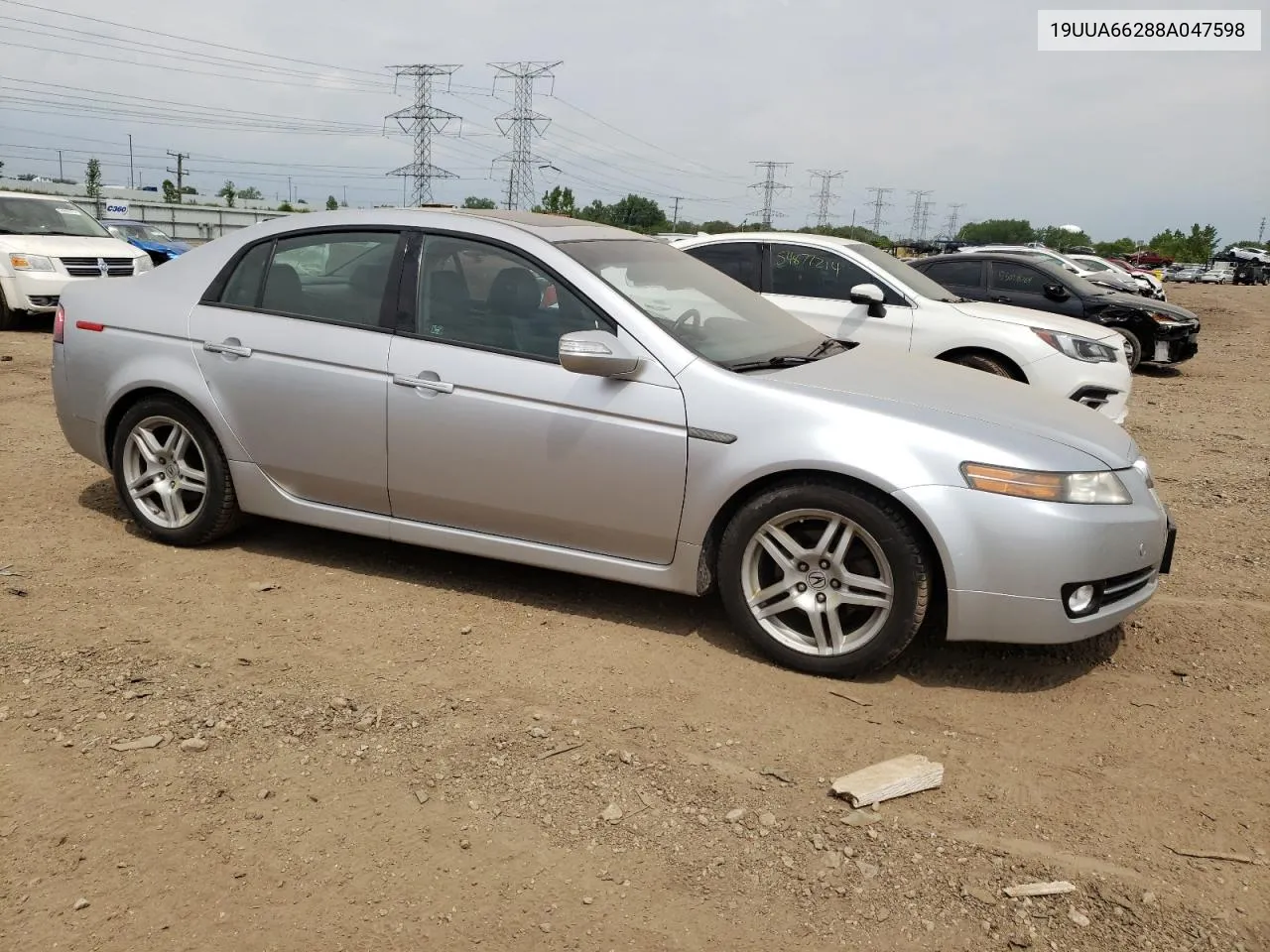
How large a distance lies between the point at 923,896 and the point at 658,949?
713mm

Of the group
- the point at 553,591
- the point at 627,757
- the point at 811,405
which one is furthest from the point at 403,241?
the point at 627,757

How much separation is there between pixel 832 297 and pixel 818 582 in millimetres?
5186

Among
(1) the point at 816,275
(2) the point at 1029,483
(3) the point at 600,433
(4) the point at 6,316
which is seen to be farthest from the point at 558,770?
(4) the point at 6,316

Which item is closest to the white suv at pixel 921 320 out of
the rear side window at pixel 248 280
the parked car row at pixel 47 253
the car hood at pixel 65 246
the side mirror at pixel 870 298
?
the side mirror at pixel 870 298

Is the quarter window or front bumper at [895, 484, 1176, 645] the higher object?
the quarter window

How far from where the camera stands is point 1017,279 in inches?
478

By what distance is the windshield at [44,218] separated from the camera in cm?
1333

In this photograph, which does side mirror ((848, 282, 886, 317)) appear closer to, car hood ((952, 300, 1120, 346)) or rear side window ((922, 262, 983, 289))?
car hood ((952, 300, 1120, 346))

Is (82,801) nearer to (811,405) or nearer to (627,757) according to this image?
(627,757)

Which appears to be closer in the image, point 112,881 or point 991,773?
point 112,881

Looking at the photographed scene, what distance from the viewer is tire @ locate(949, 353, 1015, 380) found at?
27.1 ft

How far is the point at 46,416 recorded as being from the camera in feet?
25.9

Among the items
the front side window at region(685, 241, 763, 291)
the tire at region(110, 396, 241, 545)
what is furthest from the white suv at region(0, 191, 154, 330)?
the tire at region(110, 396, 241, 545)

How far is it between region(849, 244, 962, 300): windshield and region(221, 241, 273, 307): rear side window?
5327mm
